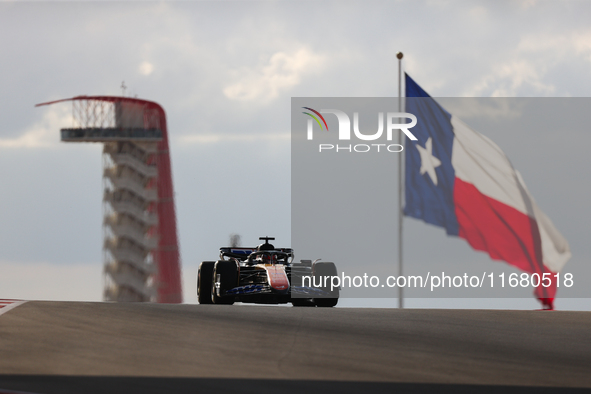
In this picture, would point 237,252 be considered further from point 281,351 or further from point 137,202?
point 137,202

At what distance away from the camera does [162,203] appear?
51.0 m

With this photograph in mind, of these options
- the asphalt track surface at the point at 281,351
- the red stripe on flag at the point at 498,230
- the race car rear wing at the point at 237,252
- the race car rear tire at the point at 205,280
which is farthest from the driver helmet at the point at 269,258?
the red stripe on flag at the point at 498,230

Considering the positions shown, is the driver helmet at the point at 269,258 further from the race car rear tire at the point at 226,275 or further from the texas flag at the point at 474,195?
the texas flag at the point at 474,195

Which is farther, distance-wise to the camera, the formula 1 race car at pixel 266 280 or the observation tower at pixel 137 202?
the observation tower at pixel 137 202

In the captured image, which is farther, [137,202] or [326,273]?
[137,202]

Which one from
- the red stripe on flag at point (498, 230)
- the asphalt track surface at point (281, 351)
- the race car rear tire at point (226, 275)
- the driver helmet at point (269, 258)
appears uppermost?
the red stripe on flag at point (498, 230)

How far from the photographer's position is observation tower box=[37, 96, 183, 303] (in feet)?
167

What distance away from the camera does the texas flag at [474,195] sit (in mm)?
17797

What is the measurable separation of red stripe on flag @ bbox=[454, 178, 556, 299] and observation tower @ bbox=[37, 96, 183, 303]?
34198 mm

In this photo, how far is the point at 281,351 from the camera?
8.66m

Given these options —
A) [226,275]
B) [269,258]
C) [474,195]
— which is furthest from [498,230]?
[226,275]

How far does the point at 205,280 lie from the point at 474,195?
6.84 meters

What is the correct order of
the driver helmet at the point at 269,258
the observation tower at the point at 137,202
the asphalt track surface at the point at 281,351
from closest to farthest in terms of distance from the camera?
1. the asphalt track surface at the point at 281,351
2. the driver helmet at the point at 269,258
3. the observation tower at the point at 137,202

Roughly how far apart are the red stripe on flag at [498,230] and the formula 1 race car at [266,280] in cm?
394
